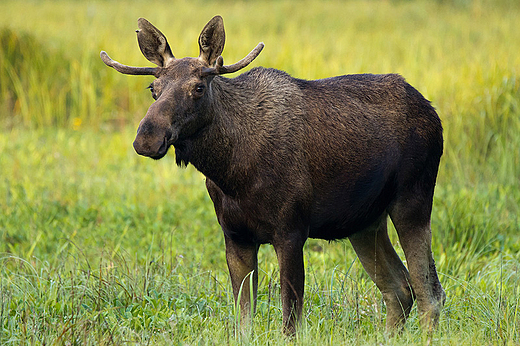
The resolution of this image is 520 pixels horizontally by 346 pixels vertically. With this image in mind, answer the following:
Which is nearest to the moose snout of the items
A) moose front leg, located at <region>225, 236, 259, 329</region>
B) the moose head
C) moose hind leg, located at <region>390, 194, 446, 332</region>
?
the moose head

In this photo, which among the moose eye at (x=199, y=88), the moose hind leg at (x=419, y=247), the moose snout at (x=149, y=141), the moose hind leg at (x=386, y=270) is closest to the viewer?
the moose snout at (x=149, y=141)

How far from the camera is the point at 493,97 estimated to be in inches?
326

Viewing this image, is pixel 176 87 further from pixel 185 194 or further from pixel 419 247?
pixel 185 194

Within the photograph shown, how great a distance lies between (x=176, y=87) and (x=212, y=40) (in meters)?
0.41

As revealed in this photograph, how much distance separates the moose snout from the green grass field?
1058 mm

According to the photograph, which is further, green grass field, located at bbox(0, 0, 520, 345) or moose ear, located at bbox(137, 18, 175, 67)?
green grass field, located at bbox(0, 0, 520, 345)

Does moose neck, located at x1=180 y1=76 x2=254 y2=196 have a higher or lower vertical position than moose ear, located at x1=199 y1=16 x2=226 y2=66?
lower

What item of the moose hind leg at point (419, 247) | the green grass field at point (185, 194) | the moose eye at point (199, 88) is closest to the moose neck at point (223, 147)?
the moose eye at point (199, 88)

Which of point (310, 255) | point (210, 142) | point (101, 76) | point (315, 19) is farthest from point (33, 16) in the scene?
point (210, 142)

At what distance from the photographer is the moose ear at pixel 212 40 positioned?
11.8ft

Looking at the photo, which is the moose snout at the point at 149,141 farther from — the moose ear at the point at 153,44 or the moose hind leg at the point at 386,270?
the moose hind leg at the point at 386,270

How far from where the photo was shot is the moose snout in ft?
10.4

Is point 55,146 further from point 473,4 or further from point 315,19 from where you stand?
point 473,4

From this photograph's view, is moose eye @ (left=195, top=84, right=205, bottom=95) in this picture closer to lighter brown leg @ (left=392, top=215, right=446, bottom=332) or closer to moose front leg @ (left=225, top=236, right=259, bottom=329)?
moose front leg @ (left=225, top=236, right=259, bottom=329)
